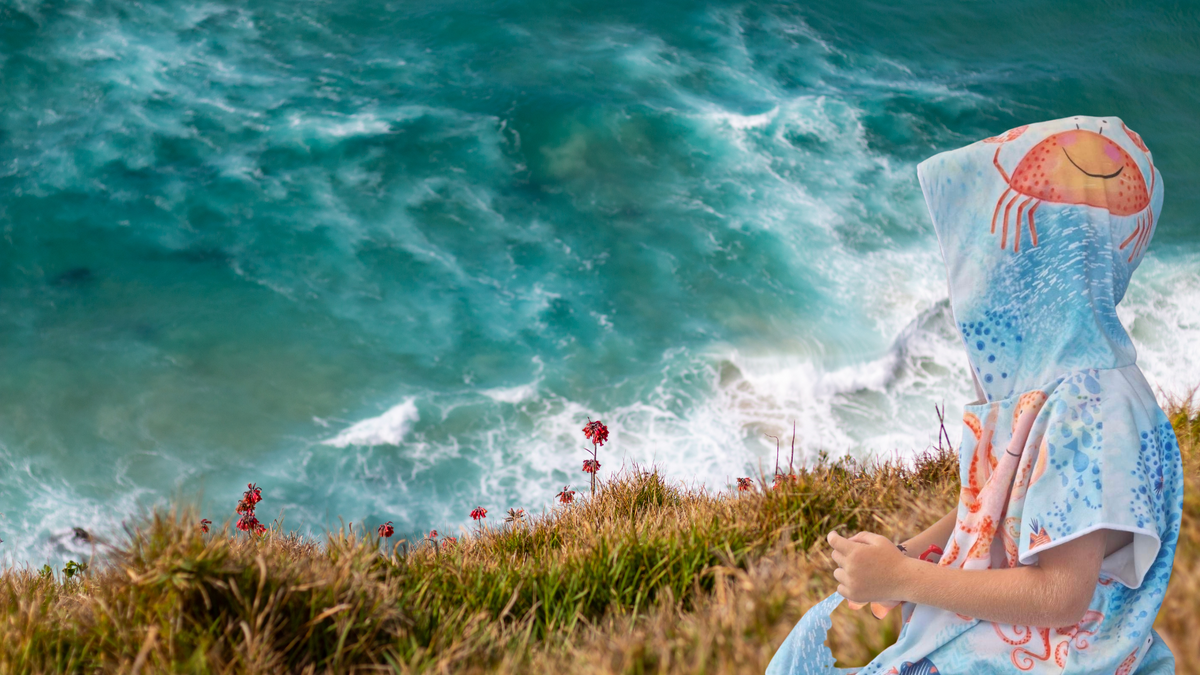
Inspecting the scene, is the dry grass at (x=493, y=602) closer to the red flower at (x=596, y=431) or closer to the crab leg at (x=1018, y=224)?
the red flower at (x=596, y=431)

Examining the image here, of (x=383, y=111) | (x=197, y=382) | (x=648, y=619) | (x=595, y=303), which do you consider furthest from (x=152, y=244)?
(x=648, y=619)

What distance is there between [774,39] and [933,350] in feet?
34.1

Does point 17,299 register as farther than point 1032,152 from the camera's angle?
Yes

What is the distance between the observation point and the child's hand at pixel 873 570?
173 cm

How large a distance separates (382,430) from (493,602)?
8.48 metres

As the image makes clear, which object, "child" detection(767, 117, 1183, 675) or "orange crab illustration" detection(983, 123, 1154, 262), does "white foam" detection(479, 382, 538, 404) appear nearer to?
"child" detection(767, 117, 1183, 675)

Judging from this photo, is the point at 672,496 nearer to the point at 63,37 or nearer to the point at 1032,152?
the point at 1032,152

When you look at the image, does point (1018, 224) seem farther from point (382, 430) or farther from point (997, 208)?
point (382, 430)

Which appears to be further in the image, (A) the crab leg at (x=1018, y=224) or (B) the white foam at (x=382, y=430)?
(B) the white foam at (x=382, y=430)

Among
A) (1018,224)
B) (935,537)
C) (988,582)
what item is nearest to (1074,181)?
(1018,224)

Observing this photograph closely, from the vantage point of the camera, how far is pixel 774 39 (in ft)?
62.6

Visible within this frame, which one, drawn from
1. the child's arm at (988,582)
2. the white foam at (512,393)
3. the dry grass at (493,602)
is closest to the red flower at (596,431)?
the dry grass at (493,602)

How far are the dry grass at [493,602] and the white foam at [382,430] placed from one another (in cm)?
737

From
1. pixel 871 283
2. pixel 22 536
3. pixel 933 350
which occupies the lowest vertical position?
pixel 22 536
